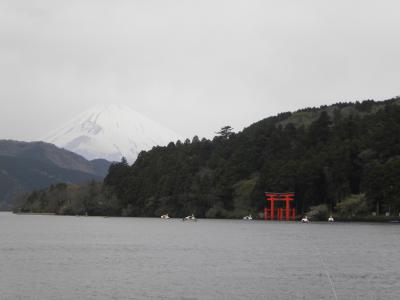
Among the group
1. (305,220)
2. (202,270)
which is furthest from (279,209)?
(202,270)

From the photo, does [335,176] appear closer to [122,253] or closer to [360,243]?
[360,243]

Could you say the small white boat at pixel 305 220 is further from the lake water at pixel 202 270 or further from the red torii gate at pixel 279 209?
the lake water at pixel 202 270

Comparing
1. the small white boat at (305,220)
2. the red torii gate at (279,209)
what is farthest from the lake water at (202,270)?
the red torii gate at (279,209)

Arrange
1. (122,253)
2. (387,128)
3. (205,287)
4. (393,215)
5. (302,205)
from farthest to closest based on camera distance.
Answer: (302,205), (387,128), (393,215), (122,253), (205,287)

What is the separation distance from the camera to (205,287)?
49.4 meters

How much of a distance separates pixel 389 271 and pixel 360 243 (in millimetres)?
32490

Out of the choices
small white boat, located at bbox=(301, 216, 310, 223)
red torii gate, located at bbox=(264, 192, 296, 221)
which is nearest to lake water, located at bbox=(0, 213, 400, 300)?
small white boat, located at bbox=(301, 216, 310, 223)

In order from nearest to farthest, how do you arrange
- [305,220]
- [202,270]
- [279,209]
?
1. [202,270]
2. [305,220]
3. [279,209]

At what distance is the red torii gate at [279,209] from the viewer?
185 metres

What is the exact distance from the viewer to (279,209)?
193 meters

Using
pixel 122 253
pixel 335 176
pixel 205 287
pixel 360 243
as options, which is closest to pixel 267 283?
pixel 205 287

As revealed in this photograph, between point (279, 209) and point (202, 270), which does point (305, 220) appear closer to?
point (279, 209)

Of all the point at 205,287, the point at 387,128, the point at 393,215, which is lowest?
→ the point at 205,287

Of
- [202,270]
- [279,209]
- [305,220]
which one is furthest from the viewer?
[279,209]
